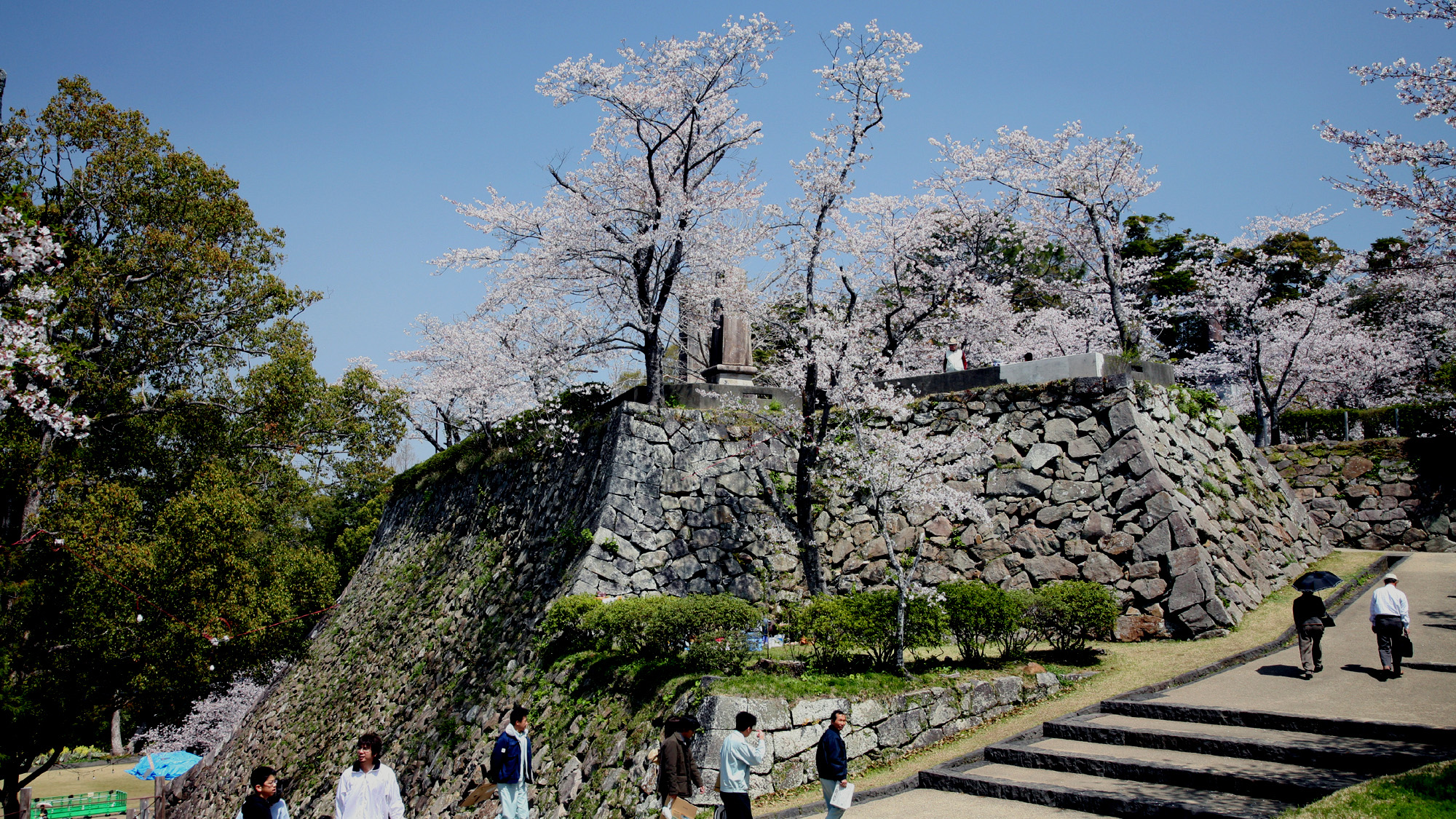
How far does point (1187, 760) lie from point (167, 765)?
21812 mm

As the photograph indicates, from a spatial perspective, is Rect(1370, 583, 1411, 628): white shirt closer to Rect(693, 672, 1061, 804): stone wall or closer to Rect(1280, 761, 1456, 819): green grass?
Rect(1280, 761, 1456, 819): green grass

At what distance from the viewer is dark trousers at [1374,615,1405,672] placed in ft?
30.5

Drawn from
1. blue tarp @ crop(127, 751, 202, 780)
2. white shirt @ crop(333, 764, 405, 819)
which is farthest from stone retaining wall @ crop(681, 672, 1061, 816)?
blue tarp @ crop(127, 751, 202, 780)

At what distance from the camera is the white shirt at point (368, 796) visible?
627 centimetres

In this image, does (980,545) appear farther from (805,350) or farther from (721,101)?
(721,101)

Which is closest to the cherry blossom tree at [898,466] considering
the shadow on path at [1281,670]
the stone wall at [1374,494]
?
the shadow on path at [1281,670]

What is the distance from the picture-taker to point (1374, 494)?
18.2 m

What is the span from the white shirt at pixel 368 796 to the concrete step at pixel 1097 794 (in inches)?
193

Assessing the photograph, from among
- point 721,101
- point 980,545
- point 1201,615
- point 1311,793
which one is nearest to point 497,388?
point 721,101

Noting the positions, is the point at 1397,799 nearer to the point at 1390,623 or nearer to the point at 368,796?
the point at 1390,623

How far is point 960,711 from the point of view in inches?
379

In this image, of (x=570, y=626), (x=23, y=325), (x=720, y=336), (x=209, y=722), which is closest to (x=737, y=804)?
(x=570, y=626)

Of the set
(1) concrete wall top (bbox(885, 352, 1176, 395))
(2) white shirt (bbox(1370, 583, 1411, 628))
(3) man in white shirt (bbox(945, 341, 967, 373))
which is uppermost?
(3) man in white shirt (bbox(945, 341, 967, 373))

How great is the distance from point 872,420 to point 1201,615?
604 centimetres
